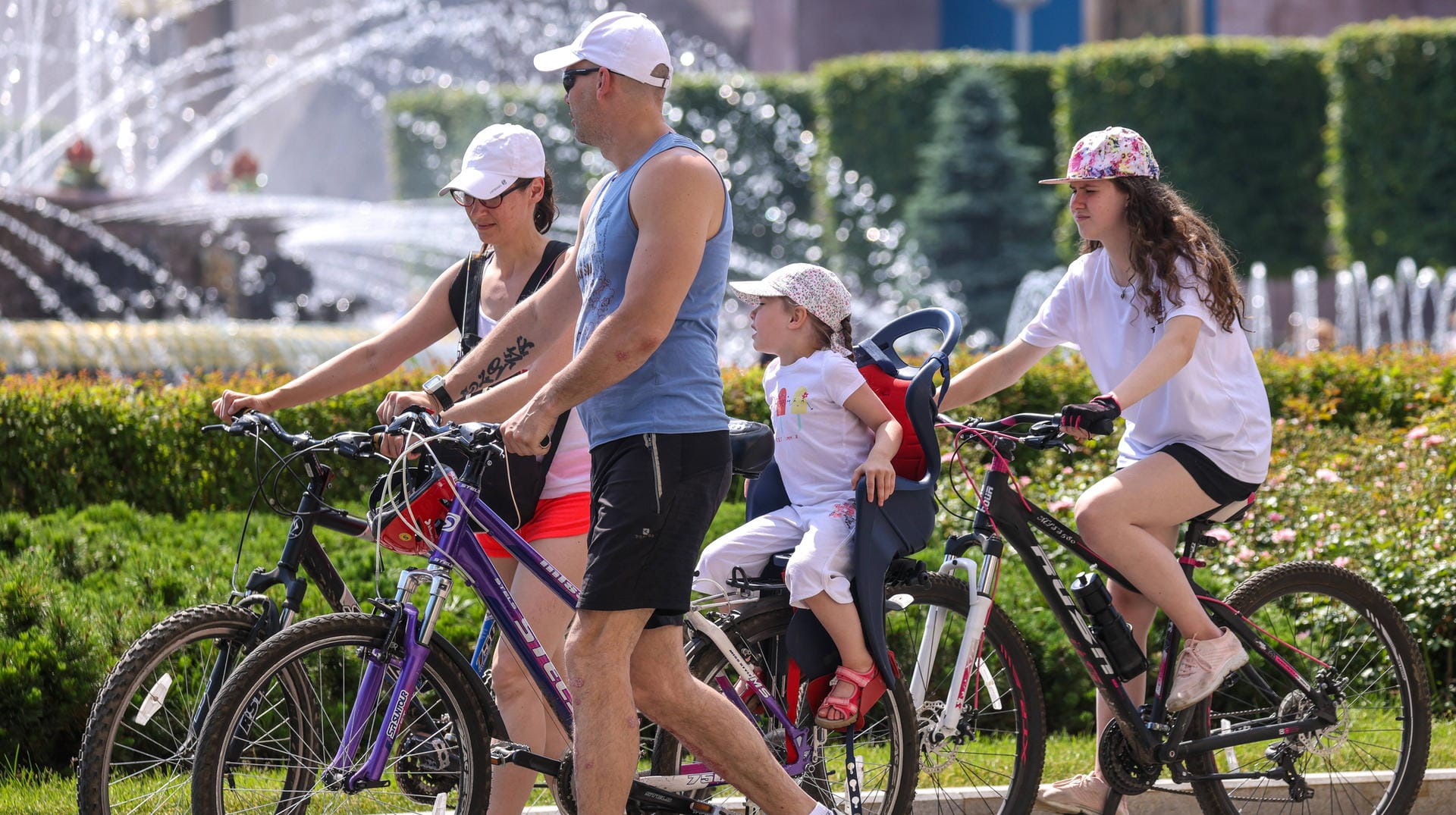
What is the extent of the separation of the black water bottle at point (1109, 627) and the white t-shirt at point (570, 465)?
1266mm

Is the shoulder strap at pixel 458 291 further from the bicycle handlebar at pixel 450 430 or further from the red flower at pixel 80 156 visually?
the red flower at pixel 80 156

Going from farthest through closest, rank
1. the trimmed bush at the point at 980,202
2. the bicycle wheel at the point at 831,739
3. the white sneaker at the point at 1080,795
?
the trimmed bush at the point at 980,202 < the white sneaker at the point at 1080,795 < the bicycle wheel at the point at 831,739

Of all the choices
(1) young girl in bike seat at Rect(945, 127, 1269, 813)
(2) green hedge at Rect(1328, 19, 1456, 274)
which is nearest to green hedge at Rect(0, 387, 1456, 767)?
(1) young girl in bike seat at Rect(945, 127, 1269, 813)

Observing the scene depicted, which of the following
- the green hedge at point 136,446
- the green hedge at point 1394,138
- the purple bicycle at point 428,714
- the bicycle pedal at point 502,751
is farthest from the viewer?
the green hedge at point 1394,138

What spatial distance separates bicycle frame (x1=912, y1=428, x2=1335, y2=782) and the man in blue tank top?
69 cm

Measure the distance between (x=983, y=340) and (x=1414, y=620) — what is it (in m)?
19.6

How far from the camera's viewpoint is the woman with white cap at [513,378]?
3799mm

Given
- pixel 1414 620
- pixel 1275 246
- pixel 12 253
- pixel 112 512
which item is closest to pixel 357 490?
pixel 112 512

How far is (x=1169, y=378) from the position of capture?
12.7 ft

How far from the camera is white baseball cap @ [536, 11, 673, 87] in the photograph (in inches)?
129

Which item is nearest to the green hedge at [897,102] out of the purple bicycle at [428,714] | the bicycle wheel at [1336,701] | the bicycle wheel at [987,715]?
the bicycle wheel at [1336,701]

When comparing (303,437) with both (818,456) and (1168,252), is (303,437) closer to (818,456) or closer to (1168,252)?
(818,456)

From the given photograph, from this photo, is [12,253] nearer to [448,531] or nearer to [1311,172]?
[448,531]

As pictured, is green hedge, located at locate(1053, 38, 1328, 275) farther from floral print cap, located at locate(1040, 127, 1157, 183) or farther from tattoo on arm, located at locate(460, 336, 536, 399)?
tattoo on arm, located at locate(460, 336, 536, 399)
